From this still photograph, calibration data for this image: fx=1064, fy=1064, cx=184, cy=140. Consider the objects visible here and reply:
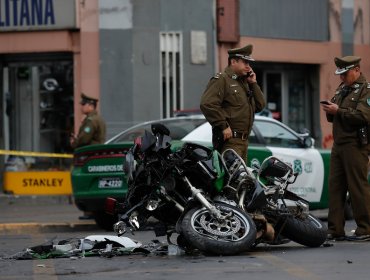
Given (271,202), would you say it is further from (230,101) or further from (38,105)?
(38,105)

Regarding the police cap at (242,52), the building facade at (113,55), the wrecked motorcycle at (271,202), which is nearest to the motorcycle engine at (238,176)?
the wrecked motorcycle at (271,202)

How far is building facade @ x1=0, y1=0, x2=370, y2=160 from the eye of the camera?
20266mm

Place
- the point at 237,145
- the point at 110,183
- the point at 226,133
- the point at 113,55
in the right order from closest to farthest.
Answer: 1. the point at 226,133
2. the point at 237,145
3. the point at 110,183
4. the point at 113,55

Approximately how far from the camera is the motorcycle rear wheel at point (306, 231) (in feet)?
33.1

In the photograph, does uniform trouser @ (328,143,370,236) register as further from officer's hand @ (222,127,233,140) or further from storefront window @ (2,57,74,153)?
storefront window @ (2,57,74,153)

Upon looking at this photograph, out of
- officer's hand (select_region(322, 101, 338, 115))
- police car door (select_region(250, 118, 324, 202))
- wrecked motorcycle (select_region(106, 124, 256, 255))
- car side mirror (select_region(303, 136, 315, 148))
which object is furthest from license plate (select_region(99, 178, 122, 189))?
wrecked motorcycle (select_region(106, 124, 256, 255))

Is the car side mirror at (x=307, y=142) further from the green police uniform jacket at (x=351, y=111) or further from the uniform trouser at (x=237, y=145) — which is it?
the uniform trouser at (x=237, y=145)

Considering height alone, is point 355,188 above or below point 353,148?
below

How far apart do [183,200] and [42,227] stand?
547 centimetres

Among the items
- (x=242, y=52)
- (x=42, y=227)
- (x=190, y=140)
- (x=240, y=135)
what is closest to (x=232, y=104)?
(x=240, y=135)

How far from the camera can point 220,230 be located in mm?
9445

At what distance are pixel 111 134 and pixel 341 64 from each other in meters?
9.76

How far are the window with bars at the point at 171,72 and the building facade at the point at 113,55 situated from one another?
0.02 metres

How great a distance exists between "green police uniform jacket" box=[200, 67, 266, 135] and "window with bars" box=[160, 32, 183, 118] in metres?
9.78
